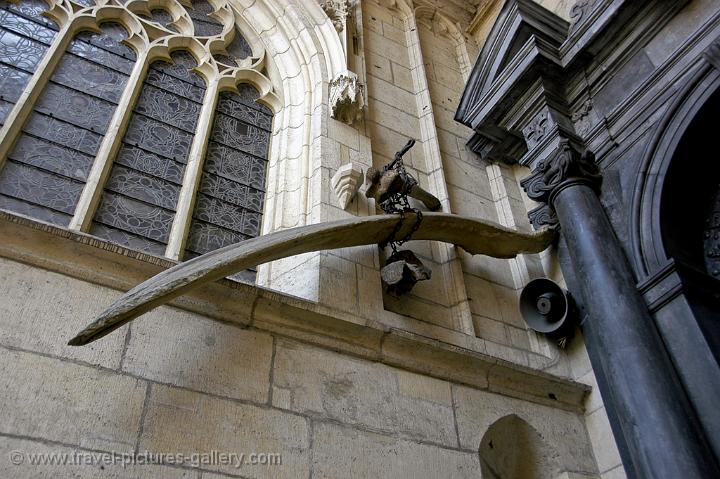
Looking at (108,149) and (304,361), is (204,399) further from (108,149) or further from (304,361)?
(108,149)

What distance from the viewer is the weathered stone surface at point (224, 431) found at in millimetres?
2617

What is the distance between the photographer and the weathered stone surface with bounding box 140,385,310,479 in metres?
2.62

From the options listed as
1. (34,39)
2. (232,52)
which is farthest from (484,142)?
(34,39)

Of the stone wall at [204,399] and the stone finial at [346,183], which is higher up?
the stone finial at [346,183]

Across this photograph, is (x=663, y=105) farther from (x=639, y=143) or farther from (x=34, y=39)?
(x=34, y=39)

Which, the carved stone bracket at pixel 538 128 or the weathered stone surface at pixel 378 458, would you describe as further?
the carved stone bracket at pixel 538 128

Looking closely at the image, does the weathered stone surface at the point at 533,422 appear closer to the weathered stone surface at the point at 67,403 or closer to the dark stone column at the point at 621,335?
the dark stone column at the point at 621,335

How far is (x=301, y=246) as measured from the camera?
3.28 metres

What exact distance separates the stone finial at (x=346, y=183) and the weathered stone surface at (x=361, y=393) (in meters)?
1.28

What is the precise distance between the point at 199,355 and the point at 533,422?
192 cm

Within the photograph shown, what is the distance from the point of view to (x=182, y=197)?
13.6 feet

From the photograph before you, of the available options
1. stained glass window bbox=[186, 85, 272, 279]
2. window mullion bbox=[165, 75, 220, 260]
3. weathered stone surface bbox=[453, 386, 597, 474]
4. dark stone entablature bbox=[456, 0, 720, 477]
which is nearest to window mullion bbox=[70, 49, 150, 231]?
window mullion bbox=[165, 75, 220, 260]

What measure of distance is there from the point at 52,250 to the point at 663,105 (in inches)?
147

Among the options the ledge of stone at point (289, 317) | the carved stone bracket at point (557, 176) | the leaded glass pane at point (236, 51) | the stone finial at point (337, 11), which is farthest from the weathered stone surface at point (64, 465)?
the stone finial at point (337, 11)
